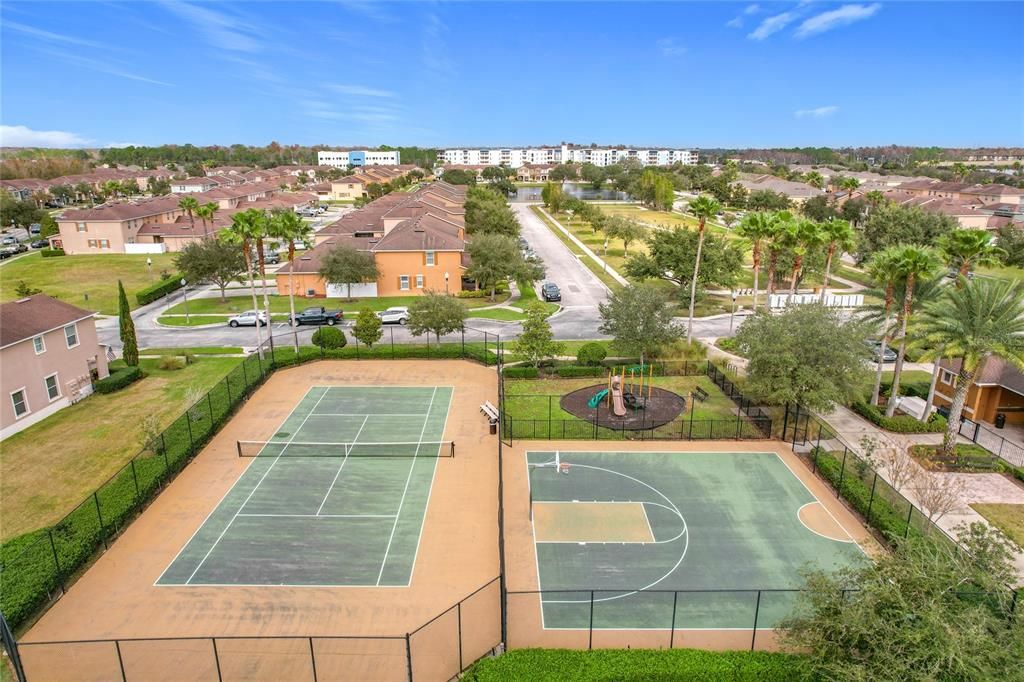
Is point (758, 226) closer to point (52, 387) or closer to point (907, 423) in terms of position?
point (907, 423)

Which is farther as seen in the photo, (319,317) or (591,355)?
(319,317)

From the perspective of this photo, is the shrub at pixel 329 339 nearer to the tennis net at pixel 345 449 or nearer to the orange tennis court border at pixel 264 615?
the tennis net at pixel 345 449

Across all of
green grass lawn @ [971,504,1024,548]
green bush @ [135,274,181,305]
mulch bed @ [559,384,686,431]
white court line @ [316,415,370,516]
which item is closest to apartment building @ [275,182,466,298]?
green bush @ [135,274,181,305]

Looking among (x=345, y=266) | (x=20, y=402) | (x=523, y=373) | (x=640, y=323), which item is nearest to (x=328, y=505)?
(x=523, y=373)

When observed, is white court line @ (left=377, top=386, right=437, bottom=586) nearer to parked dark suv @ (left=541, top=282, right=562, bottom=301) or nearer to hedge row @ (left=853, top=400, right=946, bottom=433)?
hedge row @ (left=853, top=400, right=946, bottom=433)

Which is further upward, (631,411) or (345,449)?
(631,411)

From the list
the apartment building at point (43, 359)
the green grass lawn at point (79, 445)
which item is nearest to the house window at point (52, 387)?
the apartment building at point (43, 359)

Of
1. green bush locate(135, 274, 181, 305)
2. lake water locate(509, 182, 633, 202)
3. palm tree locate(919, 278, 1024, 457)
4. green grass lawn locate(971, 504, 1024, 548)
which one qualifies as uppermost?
lake water locate(509, 182, 633, 202)
